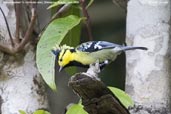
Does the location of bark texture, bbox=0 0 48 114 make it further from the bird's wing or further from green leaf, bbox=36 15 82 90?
the bird's wing

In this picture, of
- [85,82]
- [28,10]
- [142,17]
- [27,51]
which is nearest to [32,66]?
[27,51]

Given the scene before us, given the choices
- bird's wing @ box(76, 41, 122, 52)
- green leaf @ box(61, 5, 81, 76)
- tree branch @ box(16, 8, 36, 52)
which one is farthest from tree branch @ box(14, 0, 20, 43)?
bird's wing @ box(76, 41, 122, 52)

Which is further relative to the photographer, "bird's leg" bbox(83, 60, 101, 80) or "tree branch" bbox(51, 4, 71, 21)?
"tree branch" bbox(51, 4, 71, 21)

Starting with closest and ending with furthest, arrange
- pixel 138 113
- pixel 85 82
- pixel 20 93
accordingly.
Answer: pixel 85 82
pixel 138 113
pixel 20 93

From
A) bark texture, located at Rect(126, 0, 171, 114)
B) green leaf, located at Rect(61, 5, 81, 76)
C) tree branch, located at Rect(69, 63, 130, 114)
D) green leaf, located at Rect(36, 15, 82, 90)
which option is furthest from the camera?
green leaf, located at Rect(61, 5, 81, 76)

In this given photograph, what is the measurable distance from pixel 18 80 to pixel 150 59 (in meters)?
0.35

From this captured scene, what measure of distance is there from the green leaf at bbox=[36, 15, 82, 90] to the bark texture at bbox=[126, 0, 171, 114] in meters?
0.17

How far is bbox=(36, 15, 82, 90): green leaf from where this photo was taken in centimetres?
116

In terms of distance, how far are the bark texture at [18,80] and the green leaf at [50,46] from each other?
8.3 inches

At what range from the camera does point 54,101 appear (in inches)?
72.2

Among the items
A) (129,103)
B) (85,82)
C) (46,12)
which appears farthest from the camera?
(46,12)

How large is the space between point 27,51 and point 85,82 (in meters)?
0.58

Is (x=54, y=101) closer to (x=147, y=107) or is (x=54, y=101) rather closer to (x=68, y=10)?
(x=68, y=10)

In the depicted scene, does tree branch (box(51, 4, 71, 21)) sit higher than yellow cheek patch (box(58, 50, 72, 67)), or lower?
higher
